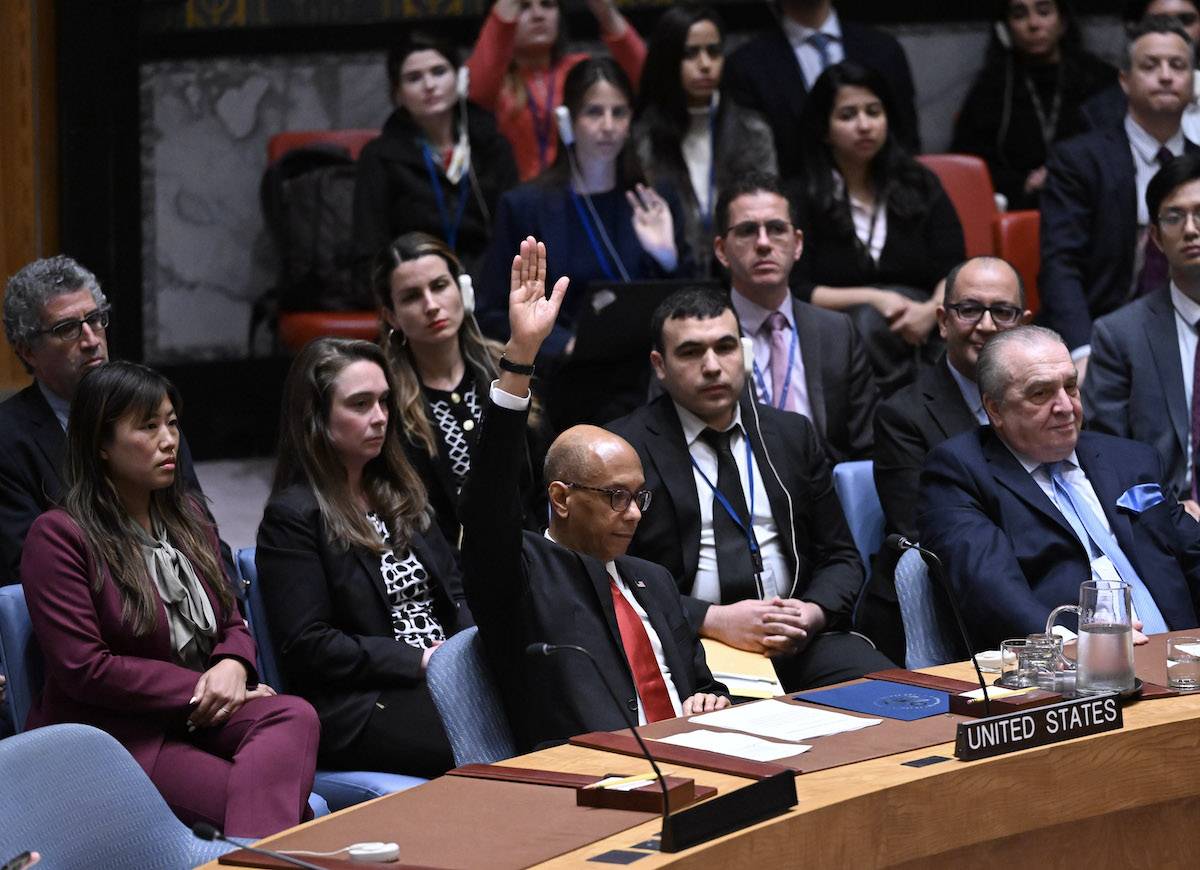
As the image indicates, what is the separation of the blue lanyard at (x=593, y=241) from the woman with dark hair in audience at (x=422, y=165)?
1.55 feet

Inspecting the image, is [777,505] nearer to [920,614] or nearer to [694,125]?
[920,614]

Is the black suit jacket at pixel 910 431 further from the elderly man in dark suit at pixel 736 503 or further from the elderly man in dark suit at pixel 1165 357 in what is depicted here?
the elderly man in dark suit at pixel 1165 357

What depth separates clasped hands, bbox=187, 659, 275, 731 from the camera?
316 cm

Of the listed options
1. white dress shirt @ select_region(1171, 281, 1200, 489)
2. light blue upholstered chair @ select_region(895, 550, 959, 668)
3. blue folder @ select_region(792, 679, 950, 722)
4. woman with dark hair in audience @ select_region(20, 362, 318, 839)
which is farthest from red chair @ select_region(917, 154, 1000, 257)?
woman with dark hair in audience @ select_region(20, 362, 318, 839)

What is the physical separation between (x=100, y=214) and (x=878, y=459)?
87.2 inches

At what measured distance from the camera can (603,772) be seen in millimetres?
2555

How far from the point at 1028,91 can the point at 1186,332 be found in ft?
6.10

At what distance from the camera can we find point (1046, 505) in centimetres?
367

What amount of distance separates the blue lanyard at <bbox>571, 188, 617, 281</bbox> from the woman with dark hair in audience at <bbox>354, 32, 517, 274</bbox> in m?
0.47

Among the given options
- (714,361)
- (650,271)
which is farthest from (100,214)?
(714,361)

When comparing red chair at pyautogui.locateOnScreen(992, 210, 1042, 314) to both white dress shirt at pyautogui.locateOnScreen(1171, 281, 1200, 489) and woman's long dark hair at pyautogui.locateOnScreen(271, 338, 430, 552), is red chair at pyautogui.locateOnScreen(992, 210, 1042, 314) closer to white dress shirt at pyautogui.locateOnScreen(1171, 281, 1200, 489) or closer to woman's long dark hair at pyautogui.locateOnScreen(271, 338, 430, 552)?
white dress shirt at pyautogui.locateOnScreen(1171, 281, 1200, 489)

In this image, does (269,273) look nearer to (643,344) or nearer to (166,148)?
(166,148)

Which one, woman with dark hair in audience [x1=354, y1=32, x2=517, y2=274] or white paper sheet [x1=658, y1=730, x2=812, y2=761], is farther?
woman with dark hair in audience [x1=354, y1=32, x2=517, y2=274]

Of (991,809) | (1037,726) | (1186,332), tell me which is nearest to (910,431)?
(1186,332)
